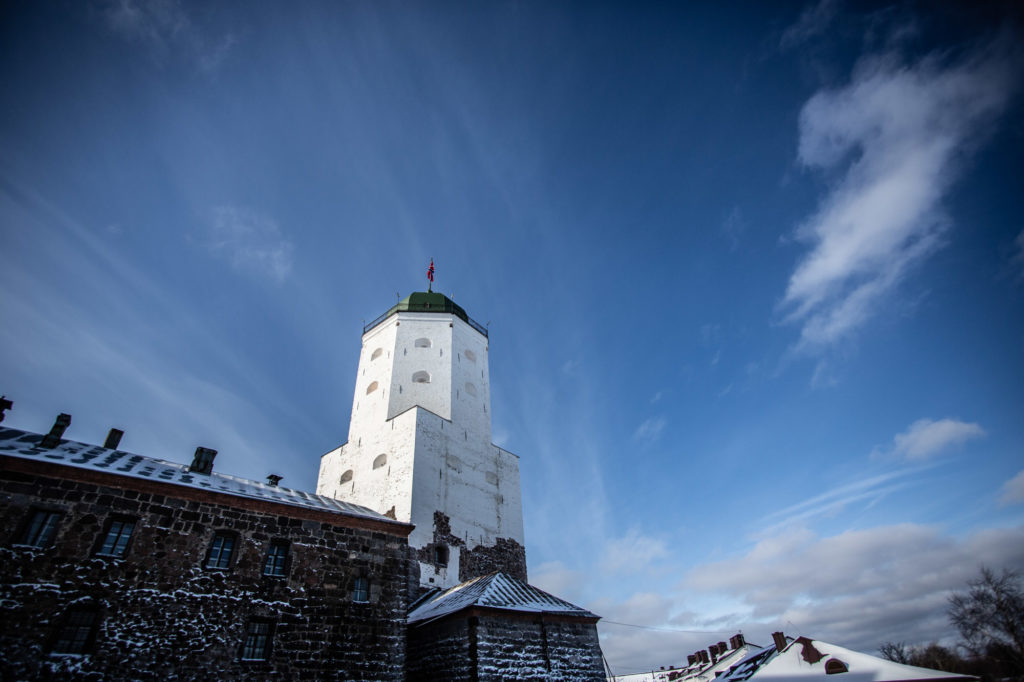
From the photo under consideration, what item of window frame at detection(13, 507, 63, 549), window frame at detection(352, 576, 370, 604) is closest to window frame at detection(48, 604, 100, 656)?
window frame at detection(13, 507, 63, 549)

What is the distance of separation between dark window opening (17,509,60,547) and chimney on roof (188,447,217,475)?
4.15m

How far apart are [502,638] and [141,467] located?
428 inches

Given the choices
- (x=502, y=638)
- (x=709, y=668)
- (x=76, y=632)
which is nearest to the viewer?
(x=76, y=632)

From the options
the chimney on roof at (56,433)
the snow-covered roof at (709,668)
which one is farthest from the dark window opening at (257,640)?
the snow-covered roof at (709,668)

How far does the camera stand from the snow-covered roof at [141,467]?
11859 millimetres

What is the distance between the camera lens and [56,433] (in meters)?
13.2

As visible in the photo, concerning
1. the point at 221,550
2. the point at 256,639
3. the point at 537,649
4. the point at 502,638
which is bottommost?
the point at 537,649

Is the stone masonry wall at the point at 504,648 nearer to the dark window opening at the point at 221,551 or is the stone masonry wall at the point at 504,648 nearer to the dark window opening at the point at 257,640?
the dark window opening at the point at 257,640

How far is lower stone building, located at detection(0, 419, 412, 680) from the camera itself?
10352 millimetres

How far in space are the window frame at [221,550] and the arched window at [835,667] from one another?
23.5 m

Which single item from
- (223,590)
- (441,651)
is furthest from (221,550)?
(441,651)

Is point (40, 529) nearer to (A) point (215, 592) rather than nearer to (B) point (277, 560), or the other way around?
(A) point (215, 592)

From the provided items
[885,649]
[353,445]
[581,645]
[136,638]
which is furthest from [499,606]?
[885,649]

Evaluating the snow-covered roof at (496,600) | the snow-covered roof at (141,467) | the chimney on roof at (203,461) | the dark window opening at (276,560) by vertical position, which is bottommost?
the snow-covered roof at (496,600)
